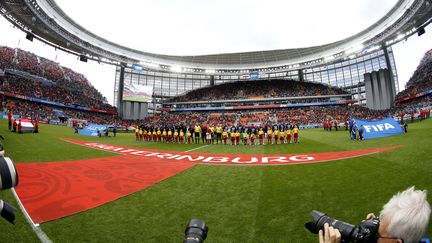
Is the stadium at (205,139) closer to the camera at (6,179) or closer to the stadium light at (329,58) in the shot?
the camera at (6,179)

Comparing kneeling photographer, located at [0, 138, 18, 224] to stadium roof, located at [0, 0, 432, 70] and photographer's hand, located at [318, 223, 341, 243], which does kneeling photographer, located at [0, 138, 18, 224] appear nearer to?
photographer's hand, located at [318, 223, 341, 243]

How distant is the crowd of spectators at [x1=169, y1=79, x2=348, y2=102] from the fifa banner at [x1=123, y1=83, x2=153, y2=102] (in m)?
13.1

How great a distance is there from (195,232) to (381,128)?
18693 millimetres

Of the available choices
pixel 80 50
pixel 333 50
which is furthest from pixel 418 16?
pixel 80 50

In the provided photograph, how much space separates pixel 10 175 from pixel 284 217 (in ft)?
11.9

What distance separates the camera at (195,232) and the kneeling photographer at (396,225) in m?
0.89

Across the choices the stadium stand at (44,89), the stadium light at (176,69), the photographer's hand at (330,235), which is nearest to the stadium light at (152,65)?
the stadium light at (176,69)

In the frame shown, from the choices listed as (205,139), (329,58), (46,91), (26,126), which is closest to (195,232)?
(205,139)

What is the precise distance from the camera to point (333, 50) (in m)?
50.2

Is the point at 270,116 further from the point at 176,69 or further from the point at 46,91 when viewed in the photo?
the point at 46,91

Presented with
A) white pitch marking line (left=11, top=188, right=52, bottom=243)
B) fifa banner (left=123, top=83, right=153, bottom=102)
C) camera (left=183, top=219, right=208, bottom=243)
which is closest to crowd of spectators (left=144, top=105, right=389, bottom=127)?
fifa banner (left=123, top=83, right=153, bottom=102)

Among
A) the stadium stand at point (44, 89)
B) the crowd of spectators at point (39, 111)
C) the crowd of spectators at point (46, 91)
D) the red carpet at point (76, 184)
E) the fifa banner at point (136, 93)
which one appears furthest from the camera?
the fifa banner at point (136, 93)

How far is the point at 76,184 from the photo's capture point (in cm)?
595

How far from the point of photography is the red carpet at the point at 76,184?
170 inches
